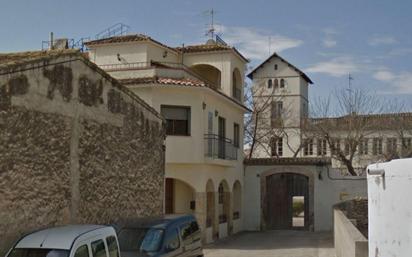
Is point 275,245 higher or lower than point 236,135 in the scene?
lower

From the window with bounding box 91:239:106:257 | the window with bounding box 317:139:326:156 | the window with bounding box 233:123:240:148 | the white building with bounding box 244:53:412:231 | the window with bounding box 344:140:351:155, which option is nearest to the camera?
the window with bounding box 91:239:106:257

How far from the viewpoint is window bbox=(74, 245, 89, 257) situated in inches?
329

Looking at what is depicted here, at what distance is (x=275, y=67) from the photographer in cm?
6356

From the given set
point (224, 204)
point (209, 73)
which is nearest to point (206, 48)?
point (209, 73)

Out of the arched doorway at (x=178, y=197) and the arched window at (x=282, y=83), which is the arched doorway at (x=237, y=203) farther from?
the arched window at (x=282, y=83)

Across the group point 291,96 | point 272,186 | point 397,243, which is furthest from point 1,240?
point 291,96

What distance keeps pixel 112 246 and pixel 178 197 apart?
1662cm

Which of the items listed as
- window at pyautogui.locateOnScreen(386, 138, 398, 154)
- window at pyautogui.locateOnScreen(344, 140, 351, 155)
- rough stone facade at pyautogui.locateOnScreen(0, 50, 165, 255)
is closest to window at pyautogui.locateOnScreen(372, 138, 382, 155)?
window at pyautogui.locateOnScreen(386, 138, 398, 154)

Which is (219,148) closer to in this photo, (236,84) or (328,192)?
(236,84)

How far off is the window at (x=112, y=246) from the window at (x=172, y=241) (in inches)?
86.0

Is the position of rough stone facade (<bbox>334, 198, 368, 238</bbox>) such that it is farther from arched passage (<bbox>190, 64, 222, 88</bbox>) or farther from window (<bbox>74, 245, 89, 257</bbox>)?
window (<bbox>74, 245, 89, 257</bbox>)

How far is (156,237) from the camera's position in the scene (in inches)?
465

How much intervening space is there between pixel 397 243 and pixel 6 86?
23.0 ft

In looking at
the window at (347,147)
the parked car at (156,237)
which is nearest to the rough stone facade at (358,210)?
Result: the parked car at (156,237)
